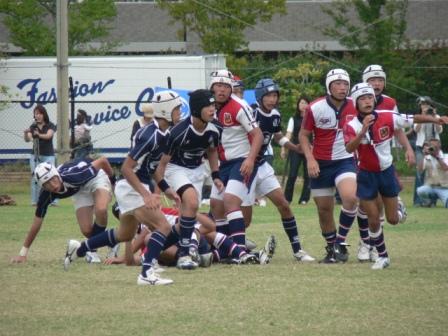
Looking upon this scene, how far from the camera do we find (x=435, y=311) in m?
9.12

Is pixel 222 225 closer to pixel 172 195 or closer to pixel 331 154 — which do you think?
pixel 331 154

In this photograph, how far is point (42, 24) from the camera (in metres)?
39.7

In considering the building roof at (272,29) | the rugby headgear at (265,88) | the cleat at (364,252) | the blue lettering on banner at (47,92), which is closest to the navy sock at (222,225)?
the rugby headgear at (265,88)

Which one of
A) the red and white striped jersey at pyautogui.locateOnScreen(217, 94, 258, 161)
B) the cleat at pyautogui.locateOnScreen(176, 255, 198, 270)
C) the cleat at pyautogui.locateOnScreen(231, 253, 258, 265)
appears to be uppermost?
the red and white striped jersey at pyautogui.locateOnScreen(217, 94, 258, 161)

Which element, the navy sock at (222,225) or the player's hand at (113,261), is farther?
the navy sock at (222,225)

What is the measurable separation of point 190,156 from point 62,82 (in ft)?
46.9

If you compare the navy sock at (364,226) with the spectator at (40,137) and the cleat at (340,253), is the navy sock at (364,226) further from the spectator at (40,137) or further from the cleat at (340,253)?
the spectator at (40,137)

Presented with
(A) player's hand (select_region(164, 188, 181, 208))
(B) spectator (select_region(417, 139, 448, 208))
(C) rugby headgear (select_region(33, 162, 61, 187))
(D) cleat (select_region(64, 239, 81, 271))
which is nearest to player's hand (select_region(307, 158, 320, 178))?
(A) player's hand (select_region(164, 188, 181, 208))

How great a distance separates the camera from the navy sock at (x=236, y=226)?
13242 millimetres

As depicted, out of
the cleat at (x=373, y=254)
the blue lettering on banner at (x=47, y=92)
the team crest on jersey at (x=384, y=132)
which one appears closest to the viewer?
the team crest on jersey at (x=384, y=132)

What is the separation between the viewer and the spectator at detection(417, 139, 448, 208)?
23.0 m

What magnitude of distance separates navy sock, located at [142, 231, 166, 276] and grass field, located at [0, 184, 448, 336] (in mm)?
259

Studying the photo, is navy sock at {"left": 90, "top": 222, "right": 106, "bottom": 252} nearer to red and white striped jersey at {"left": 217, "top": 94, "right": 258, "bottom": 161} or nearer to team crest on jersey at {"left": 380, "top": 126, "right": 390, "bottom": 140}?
red and white striped jersey at {"left": 217, "top": 94, "right": 258, "bottom": 161}

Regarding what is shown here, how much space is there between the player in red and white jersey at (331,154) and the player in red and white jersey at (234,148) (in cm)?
63
